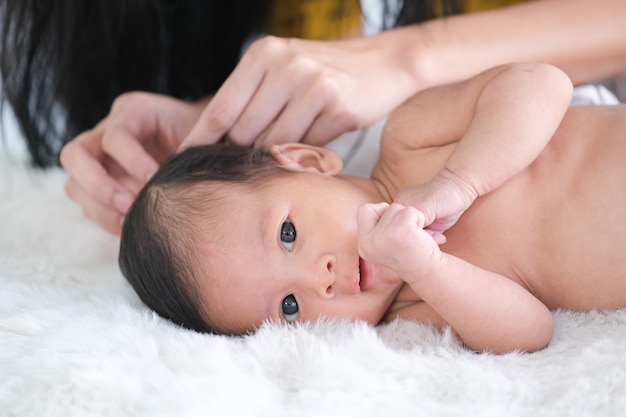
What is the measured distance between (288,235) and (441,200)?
21cm

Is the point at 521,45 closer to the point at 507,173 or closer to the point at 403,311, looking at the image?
the point at 507,173

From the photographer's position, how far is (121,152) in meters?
1.30

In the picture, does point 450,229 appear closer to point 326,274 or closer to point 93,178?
point 326,274

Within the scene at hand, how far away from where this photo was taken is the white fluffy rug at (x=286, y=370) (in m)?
0.67

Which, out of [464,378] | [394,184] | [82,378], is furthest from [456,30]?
[82,378]

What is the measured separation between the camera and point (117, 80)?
67.0 inches

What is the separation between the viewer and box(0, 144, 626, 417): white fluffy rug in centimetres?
67

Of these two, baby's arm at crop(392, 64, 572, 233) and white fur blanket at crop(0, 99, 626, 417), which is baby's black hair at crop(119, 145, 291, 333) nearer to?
white fur blanket at crop(0, 99, 626, 417)

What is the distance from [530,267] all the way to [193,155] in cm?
52

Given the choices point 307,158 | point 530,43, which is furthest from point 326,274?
point 530,43

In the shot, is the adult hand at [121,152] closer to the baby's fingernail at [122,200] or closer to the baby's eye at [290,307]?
the baby's fingernail at [122,200]

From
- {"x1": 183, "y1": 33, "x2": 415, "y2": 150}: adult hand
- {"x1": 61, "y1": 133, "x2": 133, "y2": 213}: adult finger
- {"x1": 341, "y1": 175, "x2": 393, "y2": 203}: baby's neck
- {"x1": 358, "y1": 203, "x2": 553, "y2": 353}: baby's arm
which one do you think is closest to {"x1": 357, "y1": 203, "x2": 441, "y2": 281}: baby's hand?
{"x1": 358, "y1": 203, "x2": 553, "y2": 353}: baby's arm

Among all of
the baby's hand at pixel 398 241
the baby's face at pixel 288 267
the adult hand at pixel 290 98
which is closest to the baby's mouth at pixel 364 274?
the baby's face at pixel 288 267

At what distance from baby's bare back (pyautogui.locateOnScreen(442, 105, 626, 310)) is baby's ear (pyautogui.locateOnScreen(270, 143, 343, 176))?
22 cm
